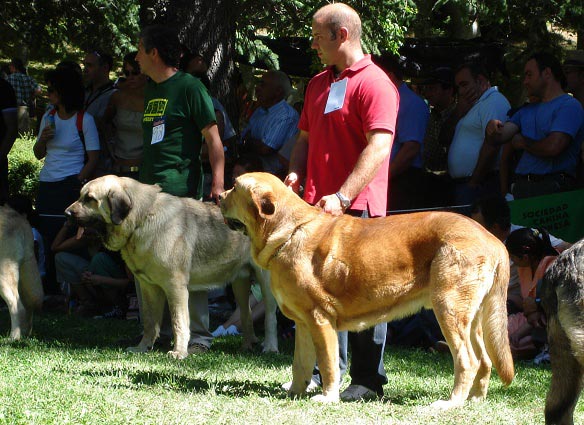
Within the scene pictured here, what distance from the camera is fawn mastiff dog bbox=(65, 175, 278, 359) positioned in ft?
25.6

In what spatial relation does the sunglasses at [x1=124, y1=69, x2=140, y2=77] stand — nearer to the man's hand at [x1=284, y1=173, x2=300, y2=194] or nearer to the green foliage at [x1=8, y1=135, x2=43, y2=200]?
the man's hand at [x1=284, y1=173, x2=300, y2=194]

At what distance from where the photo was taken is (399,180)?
32.4ft

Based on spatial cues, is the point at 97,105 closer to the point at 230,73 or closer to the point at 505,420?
the point at 230,73

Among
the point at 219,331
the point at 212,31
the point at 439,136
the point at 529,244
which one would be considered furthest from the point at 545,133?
Answer: the point at 212,31

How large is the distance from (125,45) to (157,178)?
7716 mm

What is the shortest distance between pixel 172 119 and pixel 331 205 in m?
2.74

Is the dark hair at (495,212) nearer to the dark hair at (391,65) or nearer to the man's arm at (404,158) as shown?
the man's arm at (404,158)

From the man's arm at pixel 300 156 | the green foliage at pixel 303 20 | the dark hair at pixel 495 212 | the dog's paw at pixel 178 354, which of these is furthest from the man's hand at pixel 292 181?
the green foliage at pixel 303 20

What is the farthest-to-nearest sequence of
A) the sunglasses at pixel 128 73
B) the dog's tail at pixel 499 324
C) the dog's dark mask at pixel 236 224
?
the sunglasses at pixel 128 73
the dog's dark mask at pixel 236 224
the dog's tail at pixel 499 324

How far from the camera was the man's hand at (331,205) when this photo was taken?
555cm

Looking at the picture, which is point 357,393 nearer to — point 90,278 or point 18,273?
point 18,273

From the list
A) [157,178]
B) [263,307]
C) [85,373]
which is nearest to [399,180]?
[263,307]

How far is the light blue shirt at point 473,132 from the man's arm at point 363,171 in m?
4.42

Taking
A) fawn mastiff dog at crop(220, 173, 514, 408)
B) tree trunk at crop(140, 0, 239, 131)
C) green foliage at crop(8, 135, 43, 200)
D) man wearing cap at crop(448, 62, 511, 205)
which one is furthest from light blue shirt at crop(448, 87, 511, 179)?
green foliage at crop(8, 135, 43, 200)
